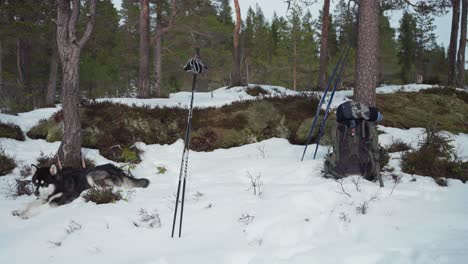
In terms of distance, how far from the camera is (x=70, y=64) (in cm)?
682

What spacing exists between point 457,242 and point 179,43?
29191 millimetres

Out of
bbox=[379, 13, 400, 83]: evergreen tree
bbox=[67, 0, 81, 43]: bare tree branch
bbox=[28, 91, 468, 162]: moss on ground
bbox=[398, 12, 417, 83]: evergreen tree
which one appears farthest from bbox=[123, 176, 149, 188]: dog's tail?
bbox=[398, 12, 417, 83]: evergreen tree

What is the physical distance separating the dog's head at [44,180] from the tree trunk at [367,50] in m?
6.63

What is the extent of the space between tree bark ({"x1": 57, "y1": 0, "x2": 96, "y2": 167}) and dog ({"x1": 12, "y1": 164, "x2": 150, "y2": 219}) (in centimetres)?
120

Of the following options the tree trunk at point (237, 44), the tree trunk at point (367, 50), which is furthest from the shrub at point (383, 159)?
the tree trunk at point (237, 44)

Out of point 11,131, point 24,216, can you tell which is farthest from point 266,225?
point 11,131

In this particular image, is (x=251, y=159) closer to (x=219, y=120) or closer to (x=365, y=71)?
(x=219, y=120)

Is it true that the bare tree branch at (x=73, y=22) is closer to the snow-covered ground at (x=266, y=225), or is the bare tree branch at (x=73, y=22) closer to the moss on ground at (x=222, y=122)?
the moss on ground at (x=222, y=122)

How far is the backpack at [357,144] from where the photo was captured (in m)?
5.43

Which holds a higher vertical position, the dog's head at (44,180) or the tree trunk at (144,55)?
the tree trunk at (144,55)

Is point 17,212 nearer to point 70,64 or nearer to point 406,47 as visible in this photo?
point 70,64

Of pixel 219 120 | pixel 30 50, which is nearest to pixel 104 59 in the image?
pixel 30 50

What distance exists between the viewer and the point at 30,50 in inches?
947

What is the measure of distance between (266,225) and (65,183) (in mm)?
3943
